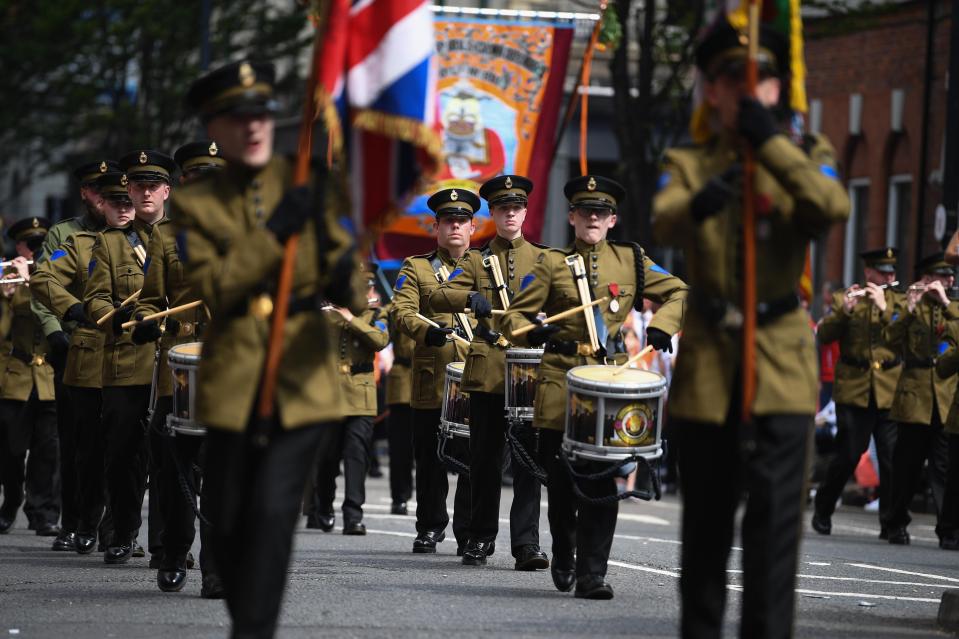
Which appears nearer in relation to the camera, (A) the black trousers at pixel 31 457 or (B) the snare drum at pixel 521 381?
(B) the snare drum at pixel 521 381

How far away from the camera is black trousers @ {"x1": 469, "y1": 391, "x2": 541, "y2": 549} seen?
40.7 ft

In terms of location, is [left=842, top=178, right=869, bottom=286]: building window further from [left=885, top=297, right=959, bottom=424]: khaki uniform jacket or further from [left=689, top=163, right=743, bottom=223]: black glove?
[left=689, top=163, right=743, bottom=223]: black glove

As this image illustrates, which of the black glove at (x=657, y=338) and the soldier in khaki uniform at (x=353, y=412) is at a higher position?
the black glove at (x=657, y=338)

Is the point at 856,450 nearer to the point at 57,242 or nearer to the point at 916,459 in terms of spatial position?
the point at 916,459

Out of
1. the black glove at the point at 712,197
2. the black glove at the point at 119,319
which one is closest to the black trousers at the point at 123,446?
the black glove at the point at 119,319

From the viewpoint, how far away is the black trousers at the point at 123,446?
12.1m

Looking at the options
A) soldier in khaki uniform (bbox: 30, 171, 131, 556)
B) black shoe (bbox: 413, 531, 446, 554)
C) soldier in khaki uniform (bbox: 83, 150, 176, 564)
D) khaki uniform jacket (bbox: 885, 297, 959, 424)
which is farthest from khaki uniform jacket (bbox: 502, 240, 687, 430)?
khaki uniform jacket (bbox: 885, 297, 959, 424)

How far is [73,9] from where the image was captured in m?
35.2

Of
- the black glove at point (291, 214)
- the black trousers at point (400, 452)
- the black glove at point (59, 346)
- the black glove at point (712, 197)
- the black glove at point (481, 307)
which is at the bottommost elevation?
the black trousers at point (400, 452)

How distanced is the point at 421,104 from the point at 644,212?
62.0 ft

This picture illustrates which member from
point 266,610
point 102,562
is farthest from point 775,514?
point 102,562

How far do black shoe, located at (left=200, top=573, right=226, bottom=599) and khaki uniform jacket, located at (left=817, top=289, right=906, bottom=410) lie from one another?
320 inches

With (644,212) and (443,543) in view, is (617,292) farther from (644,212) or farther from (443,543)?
(644,212)

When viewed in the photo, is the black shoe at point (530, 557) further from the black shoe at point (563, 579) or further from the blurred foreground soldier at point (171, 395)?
the blurred foreground soldier at point (171, 395)
